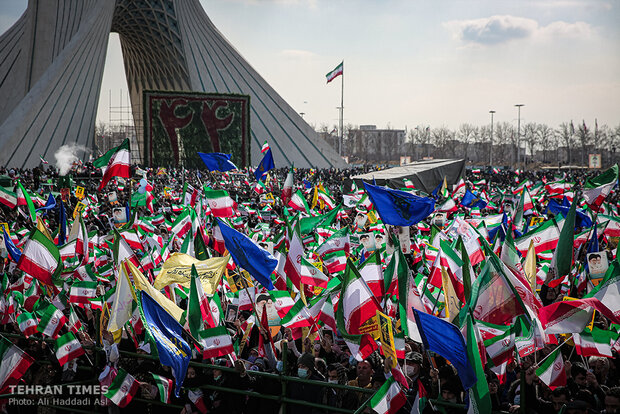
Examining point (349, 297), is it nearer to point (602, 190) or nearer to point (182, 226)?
point (182, 226)

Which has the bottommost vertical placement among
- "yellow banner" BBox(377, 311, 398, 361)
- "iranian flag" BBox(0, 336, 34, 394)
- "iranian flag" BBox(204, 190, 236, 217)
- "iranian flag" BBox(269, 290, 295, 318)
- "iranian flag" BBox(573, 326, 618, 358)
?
"iranian flag" BBox(0, 336, 34, 394)

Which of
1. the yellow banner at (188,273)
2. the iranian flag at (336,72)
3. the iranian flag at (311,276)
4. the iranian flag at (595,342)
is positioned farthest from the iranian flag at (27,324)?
the iranian flag at (336,72)

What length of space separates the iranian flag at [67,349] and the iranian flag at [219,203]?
4.57 meters

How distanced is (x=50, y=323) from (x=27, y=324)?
0.31 meters

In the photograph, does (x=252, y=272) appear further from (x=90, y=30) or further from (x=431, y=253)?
(x=90, y=30)

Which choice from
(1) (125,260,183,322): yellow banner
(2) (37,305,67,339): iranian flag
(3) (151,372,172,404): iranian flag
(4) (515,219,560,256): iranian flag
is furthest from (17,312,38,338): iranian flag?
(4) (515,219,560,256): iranian flag

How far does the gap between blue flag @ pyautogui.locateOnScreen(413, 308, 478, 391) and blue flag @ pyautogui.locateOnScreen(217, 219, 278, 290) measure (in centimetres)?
208

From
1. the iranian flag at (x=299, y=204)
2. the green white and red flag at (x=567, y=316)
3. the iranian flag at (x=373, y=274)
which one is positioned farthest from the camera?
the iranian flag at (x=299, y=204)

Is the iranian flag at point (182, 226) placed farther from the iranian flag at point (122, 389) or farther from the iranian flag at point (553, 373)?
the iranian flag at point (553, 373)

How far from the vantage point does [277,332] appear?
5883 mm

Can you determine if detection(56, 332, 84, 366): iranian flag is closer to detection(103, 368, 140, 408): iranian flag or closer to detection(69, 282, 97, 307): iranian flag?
detection(103, 368, 140, 408): iranian flag

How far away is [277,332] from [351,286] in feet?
3.98

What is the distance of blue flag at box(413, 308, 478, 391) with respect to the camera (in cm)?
379

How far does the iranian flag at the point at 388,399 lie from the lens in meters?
3.96
